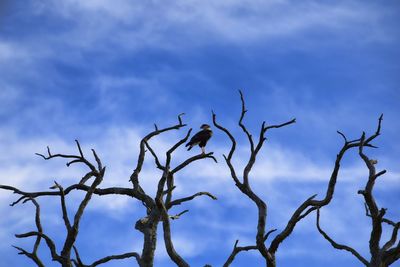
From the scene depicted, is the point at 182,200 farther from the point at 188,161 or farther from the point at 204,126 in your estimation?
the point at 204,126

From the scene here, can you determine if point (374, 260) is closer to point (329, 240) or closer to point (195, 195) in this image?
point (329, 240)

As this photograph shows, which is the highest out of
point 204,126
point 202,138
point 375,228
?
point 204,126

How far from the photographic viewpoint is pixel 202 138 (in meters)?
19.3

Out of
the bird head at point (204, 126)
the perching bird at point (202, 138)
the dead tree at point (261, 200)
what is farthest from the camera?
the bird head at point (204, 126)

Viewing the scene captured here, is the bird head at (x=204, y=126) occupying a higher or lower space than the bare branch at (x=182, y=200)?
higher

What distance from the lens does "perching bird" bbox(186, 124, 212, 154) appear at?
18886mm

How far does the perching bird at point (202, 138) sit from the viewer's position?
18886mm

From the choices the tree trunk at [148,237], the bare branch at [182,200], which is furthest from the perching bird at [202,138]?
the tree trunk at [148,237]

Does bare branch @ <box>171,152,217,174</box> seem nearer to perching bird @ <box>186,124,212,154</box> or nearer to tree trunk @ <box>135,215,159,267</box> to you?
tree trunk @ <box>135,215,159,267</box>

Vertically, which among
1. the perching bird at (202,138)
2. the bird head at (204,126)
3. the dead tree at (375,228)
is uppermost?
the bird head at (204,126)

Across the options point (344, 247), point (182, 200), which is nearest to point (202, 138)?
point (182, 200)

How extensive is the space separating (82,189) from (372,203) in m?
6.61

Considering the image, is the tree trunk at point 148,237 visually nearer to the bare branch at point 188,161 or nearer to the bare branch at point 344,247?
the bare branch at point 188,161

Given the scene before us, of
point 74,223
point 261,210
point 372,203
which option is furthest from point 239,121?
point 74,223
